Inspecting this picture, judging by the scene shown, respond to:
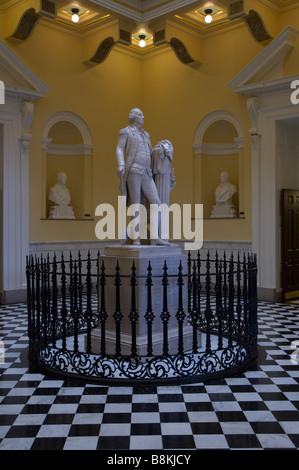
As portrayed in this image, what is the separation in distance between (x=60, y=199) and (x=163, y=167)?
17.7 feet

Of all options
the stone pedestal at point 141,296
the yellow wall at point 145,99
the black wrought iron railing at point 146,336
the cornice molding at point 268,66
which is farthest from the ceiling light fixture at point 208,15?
the black wrought iron railing at point 146,336

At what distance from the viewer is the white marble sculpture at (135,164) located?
20.2 ft

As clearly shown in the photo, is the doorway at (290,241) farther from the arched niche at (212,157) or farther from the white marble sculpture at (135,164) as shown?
the white marble sculpture at (135,164)

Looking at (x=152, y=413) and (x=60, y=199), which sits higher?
(x=60, y=199)

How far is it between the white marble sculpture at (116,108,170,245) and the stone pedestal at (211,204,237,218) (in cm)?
525

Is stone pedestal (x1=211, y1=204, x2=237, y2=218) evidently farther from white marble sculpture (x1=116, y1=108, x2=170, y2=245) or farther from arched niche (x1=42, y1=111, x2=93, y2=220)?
white marble sculpture (x1=116, y1=108, x2=170, y2=245)

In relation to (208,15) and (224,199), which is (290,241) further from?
(208,15)

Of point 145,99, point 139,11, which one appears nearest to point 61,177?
point 145,99

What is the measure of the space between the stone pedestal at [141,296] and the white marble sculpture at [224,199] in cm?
545

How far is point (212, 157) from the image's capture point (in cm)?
1194

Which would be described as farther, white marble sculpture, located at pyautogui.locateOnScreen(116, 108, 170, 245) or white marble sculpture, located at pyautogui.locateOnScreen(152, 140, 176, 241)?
white marble sculpture, located at pyautogui.locateOnScreen(152, 140, 176, 241)

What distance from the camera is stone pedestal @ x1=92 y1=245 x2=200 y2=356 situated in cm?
552

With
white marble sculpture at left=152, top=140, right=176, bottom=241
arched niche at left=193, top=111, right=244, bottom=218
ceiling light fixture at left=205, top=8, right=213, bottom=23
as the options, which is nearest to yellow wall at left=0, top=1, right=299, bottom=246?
arched niche at left=193, top=111, right=244, bottom=218

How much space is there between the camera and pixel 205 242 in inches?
453
